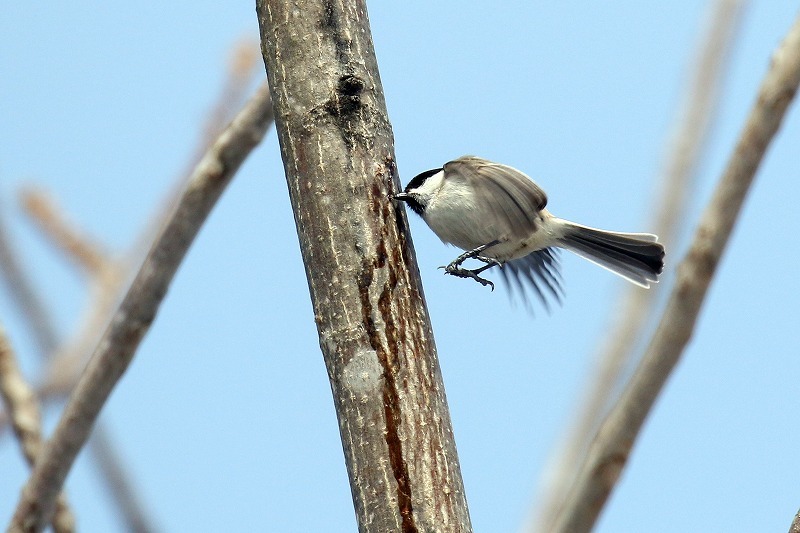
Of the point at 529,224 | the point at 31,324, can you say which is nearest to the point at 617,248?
the point at 529,224

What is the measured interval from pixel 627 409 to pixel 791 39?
54cm

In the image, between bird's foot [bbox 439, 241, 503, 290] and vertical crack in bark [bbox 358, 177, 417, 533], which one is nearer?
vertical crack in bark [bbox 358, 177, 417, 533]

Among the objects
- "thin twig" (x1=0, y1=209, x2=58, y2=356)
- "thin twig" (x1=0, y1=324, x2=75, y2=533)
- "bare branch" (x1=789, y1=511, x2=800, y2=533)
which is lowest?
"bare branch" (x1=789, y1=511, x2=800, y2=533)

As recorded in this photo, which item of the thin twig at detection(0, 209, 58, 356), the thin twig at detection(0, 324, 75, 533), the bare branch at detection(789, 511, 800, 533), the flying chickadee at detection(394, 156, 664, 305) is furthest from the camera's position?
the thin twig at detection(0, 324, 75, 533)

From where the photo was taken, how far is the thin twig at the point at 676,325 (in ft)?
3.80

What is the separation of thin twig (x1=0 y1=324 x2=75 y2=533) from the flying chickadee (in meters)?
1.51

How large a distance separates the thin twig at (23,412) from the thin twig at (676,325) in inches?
98.0

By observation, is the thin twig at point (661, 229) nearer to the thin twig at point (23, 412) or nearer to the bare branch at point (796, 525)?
the bare branch at point (796, 525)

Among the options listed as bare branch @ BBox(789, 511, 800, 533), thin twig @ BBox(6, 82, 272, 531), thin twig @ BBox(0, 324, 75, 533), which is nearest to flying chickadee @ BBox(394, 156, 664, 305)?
thin twig @ BBox(6, 82, 272, 531)

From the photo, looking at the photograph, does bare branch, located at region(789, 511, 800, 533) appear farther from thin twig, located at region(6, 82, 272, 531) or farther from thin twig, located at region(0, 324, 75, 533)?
thin twig, located at region(0, 324, 75, 533)

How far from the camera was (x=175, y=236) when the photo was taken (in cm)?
311

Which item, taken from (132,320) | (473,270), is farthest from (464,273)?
(132,320)

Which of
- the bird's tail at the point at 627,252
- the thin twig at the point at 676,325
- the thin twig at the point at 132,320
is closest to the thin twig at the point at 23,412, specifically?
the thin twig at the point at 132,320

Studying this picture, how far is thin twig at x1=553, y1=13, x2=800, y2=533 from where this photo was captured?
116 cm
